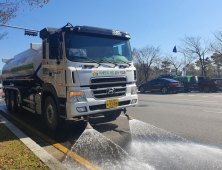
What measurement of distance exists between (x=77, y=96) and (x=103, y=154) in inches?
62.5

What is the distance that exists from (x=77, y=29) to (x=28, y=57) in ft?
13.2

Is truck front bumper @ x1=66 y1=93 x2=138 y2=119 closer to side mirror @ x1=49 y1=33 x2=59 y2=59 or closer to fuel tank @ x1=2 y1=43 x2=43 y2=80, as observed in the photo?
side mirror @ x1=49 y1=33 x2=59 y2=59

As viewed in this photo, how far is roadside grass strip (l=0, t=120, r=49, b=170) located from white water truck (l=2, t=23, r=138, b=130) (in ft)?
4.13

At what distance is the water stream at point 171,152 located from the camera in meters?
3.91

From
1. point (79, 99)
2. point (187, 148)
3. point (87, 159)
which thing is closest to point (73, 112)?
point (79, 99)

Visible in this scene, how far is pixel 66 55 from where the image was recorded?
5.48 m

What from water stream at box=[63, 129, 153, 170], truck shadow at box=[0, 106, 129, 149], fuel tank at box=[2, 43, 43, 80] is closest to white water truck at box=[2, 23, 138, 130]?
truck shadow at box=[0, 106, 129, 149]

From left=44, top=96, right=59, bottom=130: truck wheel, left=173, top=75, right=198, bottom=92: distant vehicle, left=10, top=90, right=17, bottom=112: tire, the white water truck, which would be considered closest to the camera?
the white water truck

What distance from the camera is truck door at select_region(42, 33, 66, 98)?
555cm

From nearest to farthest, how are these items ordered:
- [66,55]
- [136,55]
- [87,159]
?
[87,159] → [66,55] → [136,55]

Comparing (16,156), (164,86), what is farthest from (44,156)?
(164,86)

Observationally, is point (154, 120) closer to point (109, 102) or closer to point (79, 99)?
point (109, 102)

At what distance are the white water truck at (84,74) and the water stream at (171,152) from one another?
1.25 metres

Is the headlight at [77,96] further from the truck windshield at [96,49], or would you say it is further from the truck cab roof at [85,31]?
the truck cab roof at [85,31]
